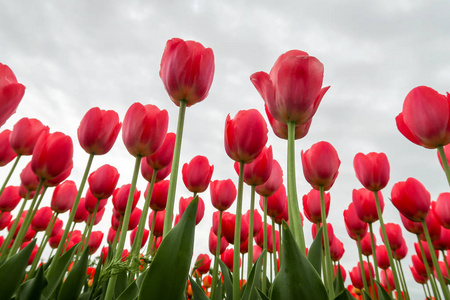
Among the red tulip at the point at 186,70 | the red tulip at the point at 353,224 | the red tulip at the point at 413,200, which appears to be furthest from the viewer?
the red tulip at the point at 353,224

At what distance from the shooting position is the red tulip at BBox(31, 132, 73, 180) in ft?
4.18

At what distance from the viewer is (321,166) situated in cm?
109

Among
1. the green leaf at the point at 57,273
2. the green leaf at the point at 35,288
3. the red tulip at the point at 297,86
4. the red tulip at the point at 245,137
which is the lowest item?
the green leaf at the point at 35,288

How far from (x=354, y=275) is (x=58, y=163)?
9.86ft

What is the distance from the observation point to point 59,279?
1.08m

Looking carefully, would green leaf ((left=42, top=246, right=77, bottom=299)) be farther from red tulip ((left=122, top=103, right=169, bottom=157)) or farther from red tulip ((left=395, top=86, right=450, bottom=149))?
red tulip ((left=395, top=86, right=450, bottom=149))

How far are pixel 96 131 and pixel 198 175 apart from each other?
1.71ft

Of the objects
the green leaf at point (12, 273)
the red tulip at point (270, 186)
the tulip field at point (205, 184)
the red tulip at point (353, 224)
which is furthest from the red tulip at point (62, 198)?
the red tulip at point (353, 224)

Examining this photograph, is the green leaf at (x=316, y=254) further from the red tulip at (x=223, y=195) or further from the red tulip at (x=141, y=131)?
the red tulip at (x=223, y=195)

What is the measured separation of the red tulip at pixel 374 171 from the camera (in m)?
1.50

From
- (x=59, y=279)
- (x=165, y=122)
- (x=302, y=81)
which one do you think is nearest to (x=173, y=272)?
(x=302, y=81)

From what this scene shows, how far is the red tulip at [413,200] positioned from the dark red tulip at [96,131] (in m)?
1.53

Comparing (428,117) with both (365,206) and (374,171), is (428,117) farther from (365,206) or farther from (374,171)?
(365,206)

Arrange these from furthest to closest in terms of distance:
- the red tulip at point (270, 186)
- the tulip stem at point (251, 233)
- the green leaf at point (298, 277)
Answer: the red tulip at point (270, 186) < the tulip stem at point (251, 233) < the green leaf at point (298, 277)
